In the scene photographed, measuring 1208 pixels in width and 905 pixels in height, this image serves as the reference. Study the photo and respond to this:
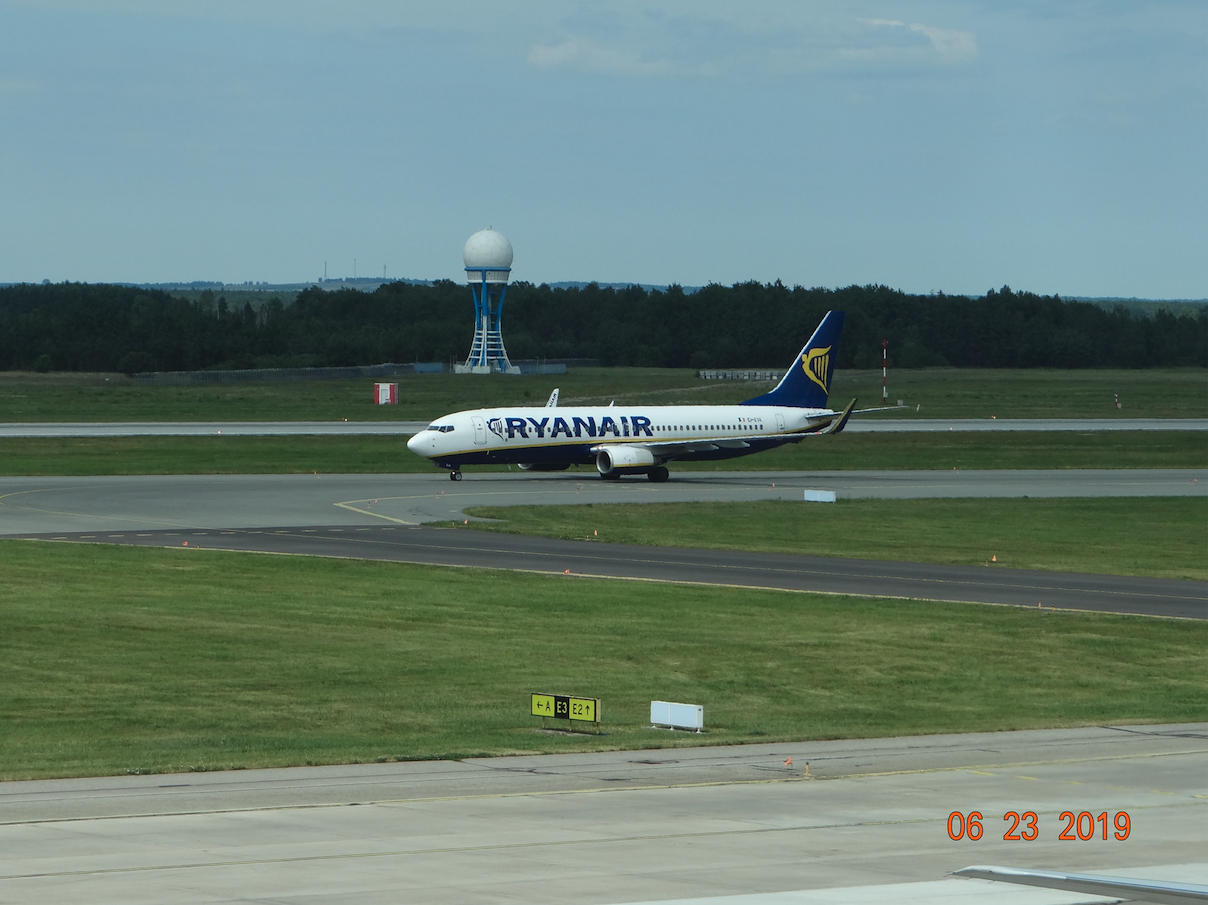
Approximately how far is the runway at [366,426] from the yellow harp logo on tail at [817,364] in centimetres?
2791

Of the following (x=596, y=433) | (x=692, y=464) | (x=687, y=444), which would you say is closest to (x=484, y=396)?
(x=692, y=464)

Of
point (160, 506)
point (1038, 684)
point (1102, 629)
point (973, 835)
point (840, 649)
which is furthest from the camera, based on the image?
point (160, 506)

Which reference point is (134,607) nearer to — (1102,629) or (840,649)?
(840,649)

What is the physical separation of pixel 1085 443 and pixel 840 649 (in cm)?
8551

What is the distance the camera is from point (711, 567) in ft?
175

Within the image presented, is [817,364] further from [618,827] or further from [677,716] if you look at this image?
[618,827]

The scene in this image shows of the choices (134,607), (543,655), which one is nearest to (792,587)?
(543,655)

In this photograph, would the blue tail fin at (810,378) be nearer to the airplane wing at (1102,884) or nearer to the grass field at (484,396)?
the grass field at (484,396)

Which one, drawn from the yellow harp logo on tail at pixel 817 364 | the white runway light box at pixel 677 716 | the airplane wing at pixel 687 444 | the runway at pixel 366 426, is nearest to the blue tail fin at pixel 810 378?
the yellow harp logo on tail at pixel 817 364

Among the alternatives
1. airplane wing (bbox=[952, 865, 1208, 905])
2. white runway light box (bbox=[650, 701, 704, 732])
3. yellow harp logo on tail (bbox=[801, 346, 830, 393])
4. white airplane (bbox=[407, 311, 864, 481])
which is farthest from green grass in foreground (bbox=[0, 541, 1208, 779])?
yellow harp logo on tail (bbox=[801, 346, 830, 393])

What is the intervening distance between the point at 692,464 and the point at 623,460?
59.7ft

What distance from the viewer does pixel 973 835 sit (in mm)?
19438

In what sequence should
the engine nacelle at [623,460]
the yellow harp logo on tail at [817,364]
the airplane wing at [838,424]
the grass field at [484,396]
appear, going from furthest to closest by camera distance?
1. the grass field at [484,396]
2. the yellow harp logo on tail at [817,364]
3. the airplane wing at [838,424]
4. the engine nacelle at [623,460]

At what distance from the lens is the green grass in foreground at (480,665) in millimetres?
28109
